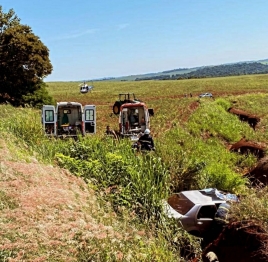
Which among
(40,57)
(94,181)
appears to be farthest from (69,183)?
(40,57)

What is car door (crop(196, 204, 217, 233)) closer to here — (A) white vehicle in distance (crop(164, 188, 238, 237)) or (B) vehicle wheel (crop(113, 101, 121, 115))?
(A) white vehicle in distance (crop(164, 188, 238, 237))

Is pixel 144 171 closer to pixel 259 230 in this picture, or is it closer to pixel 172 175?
pixel 172 175

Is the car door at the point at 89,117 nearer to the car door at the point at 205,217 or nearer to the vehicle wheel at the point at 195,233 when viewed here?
the car door at the point at 205,217

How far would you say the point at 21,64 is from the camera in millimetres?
29625

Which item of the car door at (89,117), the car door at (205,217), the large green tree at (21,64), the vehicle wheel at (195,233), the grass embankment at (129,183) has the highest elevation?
the large green tree at (21,64)

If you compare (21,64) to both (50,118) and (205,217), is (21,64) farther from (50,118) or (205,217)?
(205,217)

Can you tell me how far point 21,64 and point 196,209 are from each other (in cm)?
2498

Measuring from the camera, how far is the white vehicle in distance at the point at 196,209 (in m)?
7.88

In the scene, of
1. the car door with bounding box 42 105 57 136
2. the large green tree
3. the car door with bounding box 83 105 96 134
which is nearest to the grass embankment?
the car door with bounding box 42 105 57 136

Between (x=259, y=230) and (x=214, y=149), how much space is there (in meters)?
12.4

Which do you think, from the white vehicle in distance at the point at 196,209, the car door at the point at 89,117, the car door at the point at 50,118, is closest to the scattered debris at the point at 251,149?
the car door at the point at 89,117

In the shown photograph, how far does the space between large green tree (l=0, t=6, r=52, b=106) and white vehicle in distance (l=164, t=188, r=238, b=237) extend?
23792 mm

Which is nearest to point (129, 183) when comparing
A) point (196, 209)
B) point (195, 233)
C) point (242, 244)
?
point (196, 209)

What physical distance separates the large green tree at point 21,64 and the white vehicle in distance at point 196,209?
23792 mm
